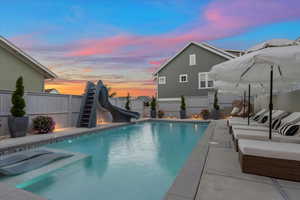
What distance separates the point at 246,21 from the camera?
10.1 metres

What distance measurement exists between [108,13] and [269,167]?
35.4 feet

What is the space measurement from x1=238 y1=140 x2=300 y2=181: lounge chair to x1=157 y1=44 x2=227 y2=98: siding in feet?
47.3

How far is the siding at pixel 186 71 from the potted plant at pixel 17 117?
13856 mm

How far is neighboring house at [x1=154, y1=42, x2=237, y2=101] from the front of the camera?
54.1ft

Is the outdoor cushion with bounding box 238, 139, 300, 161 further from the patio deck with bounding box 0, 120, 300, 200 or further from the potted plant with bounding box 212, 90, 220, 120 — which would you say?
the potted plant with bounding box 212, 90, 220, 120

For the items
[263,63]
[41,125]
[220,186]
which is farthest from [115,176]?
[41,125]

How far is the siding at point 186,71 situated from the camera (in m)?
16.6

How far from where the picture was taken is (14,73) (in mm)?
10180

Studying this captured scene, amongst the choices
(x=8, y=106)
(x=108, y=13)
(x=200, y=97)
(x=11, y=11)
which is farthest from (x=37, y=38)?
(x=200, y=97)

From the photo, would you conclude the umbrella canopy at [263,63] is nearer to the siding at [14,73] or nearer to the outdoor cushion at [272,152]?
the outdoor cushion at [272,152]

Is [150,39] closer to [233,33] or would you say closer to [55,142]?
[233,33]

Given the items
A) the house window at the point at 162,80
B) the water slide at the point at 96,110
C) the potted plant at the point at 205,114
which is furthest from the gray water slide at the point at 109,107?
the house window at the point at 162,80

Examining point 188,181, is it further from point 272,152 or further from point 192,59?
point 192,59

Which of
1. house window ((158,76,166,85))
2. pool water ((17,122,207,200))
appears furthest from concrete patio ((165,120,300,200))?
house window ((158,76,166,85))
